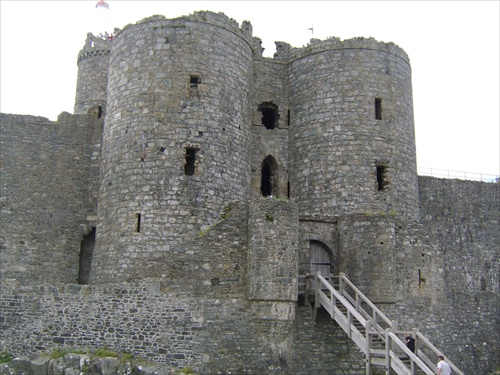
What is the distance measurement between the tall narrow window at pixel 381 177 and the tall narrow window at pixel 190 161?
6.87m

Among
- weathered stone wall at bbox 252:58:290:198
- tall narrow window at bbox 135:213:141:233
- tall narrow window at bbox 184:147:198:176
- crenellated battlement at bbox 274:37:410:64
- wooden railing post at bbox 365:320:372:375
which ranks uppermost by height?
crenellated battlement at bbox 274:37:410:64

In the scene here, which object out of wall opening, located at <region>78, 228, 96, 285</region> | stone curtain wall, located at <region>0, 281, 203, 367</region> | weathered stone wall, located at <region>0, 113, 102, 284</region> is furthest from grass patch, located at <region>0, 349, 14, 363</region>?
wall opening, located at <region>78, 228, 96, 285</region>

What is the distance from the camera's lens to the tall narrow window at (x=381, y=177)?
70.3 ft

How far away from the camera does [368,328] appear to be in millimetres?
16109

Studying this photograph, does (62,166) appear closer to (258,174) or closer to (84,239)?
(84,239)

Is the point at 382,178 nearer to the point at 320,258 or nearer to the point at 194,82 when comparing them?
the point at 320,258

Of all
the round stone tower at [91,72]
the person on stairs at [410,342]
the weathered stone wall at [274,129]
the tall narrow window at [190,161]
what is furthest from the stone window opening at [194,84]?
the person on stairs at [410,342]

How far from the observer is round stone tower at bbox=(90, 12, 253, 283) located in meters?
18.2

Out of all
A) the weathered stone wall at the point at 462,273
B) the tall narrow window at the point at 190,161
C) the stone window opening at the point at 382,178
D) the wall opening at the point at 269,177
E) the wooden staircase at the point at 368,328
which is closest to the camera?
the wooden staircase at the point at 368,328

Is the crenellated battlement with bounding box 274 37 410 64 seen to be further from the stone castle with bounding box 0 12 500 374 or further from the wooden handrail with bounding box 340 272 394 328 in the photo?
the wooden handrail with bounding box 340 272 394 328

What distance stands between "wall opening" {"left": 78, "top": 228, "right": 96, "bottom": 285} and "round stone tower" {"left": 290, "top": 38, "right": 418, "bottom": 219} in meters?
7.65

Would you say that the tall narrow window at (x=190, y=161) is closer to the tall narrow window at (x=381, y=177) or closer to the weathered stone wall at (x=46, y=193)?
the weathered stone wall at (x=46, y=193)

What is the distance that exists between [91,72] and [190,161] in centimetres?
1223

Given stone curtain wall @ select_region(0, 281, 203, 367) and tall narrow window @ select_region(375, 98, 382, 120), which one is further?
tall narrow window @ select_region(375, 98, 382, 120)
